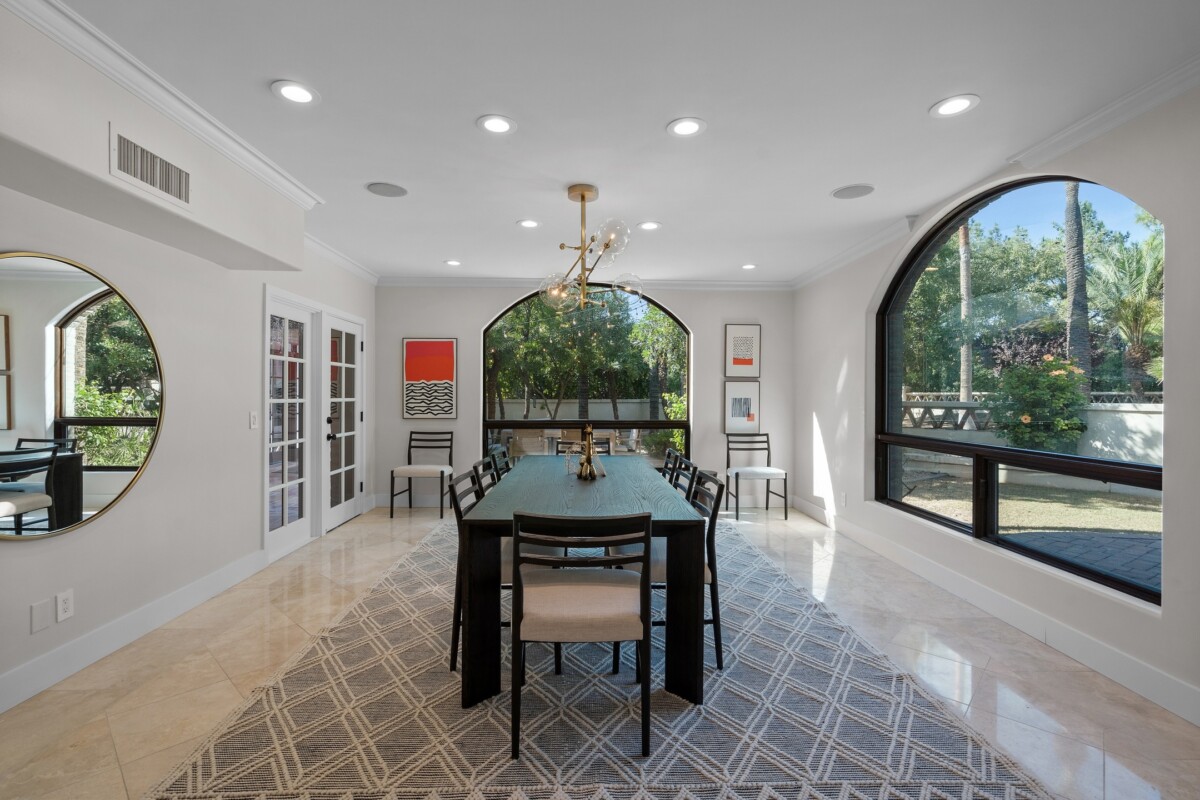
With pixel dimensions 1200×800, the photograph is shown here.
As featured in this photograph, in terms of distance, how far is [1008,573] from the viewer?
3.13 meters

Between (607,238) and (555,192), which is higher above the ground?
(555,192)

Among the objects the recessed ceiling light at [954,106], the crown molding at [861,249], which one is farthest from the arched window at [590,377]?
the recessed ceiling light at [954,106]

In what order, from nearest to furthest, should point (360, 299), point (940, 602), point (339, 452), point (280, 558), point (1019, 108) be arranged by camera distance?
point (1019, 108) < point (940, 602) < point (280, 558) < point (339, 452) < point (360, 299)

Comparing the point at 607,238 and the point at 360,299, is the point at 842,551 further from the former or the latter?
the point at 360,299

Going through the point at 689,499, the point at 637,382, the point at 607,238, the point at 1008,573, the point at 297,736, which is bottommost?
the point at 297,736

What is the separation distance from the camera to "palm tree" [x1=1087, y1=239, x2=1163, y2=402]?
2.53m

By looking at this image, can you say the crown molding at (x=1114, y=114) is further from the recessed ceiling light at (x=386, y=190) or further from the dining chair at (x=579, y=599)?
the recessed ceiling light at (x=386, y=190)

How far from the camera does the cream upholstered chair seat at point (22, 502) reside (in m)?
2.22

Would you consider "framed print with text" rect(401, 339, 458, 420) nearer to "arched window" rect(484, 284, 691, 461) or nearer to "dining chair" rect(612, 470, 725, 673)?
"arched window" rect(484, 284, 691, 461)

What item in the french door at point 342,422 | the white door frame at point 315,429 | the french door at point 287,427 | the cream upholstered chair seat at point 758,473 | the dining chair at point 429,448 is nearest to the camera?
the french door at point 287,427

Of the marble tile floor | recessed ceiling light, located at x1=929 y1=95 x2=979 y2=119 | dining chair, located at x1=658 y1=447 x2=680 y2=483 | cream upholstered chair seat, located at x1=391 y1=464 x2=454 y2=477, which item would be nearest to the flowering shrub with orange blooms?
the marble tile floor

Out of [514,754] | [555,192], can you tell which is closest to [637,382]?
[555,192]

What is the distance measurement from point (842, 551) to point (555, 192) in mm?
3392

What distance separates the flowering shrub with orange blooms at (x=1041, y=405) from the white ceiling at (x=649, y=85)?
1133mm
